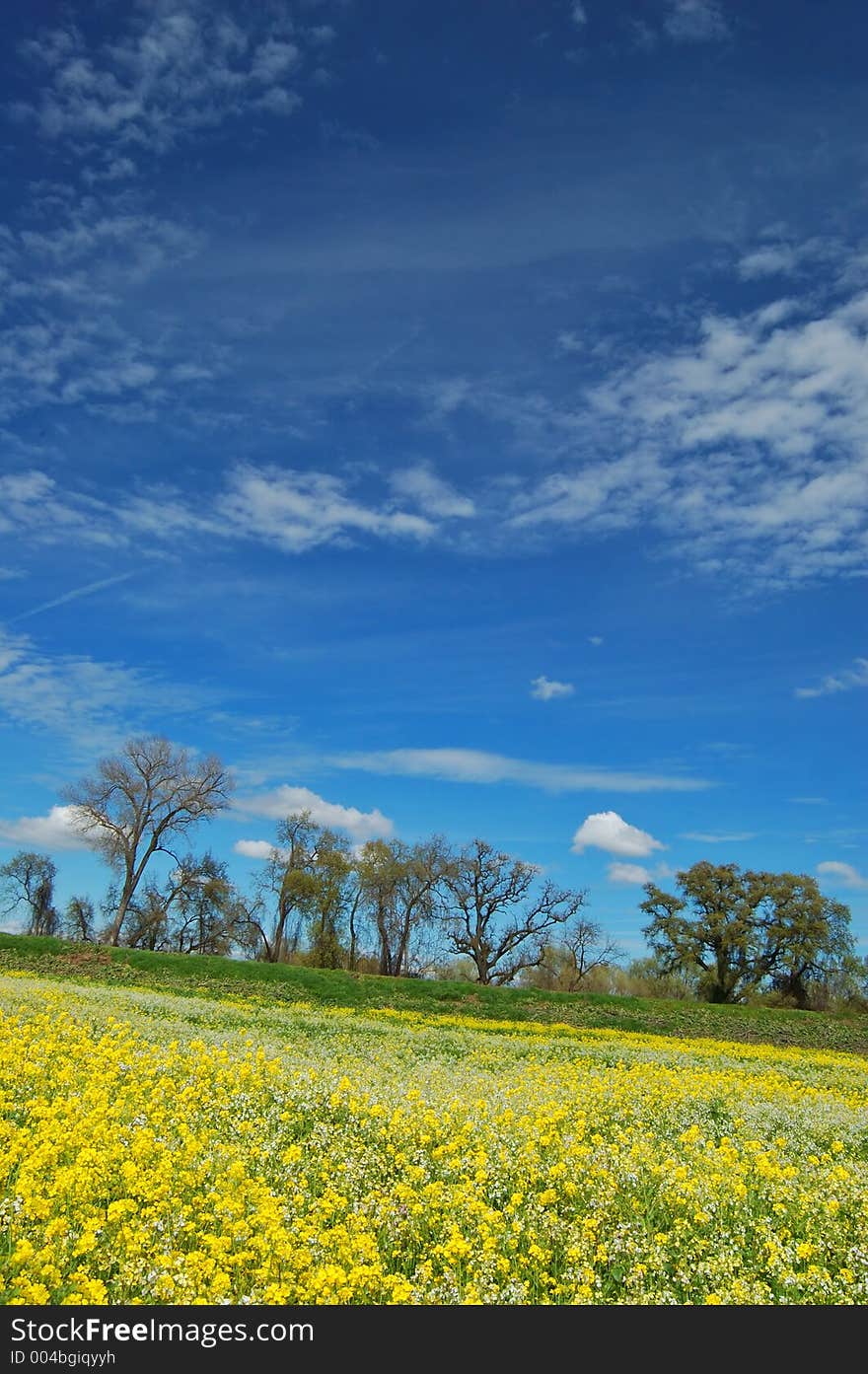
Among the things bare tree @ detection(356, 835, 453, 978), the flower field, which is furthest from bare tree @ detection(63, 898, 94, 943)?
the flower field

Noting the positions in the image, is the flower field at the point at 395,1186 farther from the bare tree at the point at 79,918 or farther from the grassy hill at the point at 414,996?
the bare tree at the point at 79,918

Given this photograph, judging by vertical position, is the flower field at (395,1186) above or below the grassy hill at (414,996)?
above

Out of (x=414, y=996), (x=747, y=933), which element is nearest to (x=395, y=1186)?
(x=414, y=996)

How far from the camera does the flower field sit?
6.62 metres

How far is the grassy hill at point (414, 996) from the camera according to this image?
1758 inches

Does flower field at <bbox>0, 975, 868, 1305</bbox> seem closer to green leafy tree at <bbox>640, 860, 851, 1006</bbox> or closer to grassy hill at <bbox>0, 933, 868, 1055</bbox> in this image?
grassy hill at <bbox>0, 933, 868, 1055</bbox>

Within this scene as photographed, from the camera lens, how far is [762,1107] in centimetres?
1480

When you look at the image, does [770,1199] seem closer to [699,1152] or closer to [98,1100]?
[699,1152]

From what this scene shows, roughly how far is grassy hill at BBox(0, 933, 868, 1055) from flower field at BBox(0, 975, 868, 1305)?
30.3 m

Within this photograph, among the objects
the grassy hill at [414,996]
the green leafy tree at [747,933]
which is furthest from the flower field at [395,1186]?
the green leafy tree at [747,933]

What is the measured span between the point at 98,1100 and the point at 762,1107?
37.0 ft

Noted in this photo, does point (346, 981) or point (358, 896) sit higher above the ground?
point (358, 896)

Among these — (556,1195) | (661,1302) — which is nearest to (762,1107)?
(556,1195)

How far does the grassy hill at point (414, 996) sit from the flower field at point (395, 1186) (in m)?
30.3
